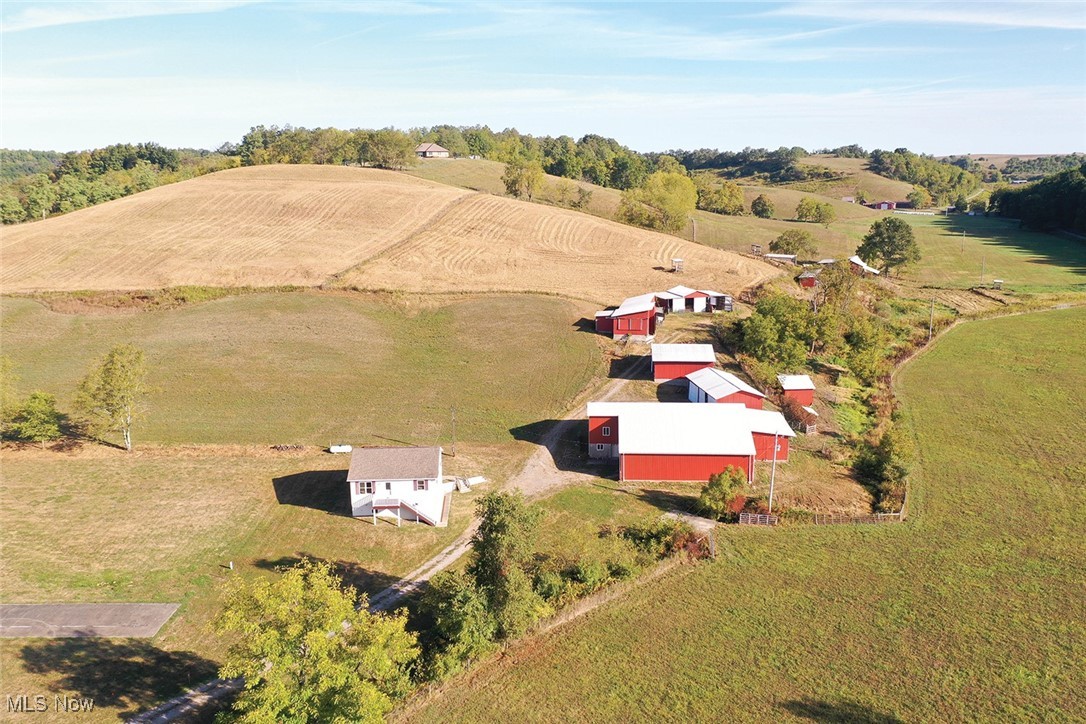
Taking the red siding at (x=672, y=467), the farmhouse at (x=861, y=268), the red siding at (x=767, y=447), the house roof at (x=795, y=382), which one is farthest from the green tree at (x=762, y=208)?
the red siding at (x=672, y=467)

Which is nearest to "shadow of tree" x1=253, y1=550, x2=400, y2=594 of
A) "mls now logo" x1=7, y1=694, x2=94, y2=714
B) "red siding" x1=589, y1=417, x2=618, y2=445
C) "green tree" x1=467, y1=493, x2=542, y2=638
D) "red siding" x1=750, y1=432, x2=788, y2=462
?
"green tree" x1=467, y1=493, x2=542, y2=638

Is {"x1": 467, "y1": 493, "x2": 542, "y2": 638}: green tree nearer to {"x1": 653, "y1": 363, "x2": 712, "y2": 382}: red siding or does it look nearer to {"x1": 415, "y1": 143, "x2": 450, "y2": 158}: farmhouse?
{"x1": 653, "y1": 363, "x2": 712, "y2": 382}: red siding

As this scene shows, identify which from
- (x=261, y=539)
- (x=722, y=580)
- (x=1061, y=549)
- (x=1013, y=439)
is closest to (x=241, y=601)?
(x=261, y=539)

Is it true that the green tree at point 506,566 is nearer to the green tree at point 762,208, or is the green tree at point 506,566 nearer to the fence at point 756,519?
the fence at point 756,519

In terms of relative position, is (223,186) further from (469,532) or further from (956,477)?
(956,477)

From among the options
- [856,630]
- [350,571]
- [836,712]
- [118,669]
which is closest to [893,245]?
[856,630]

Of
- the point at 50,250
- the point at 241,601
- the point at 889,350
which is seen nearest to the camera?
the point at 241,601
